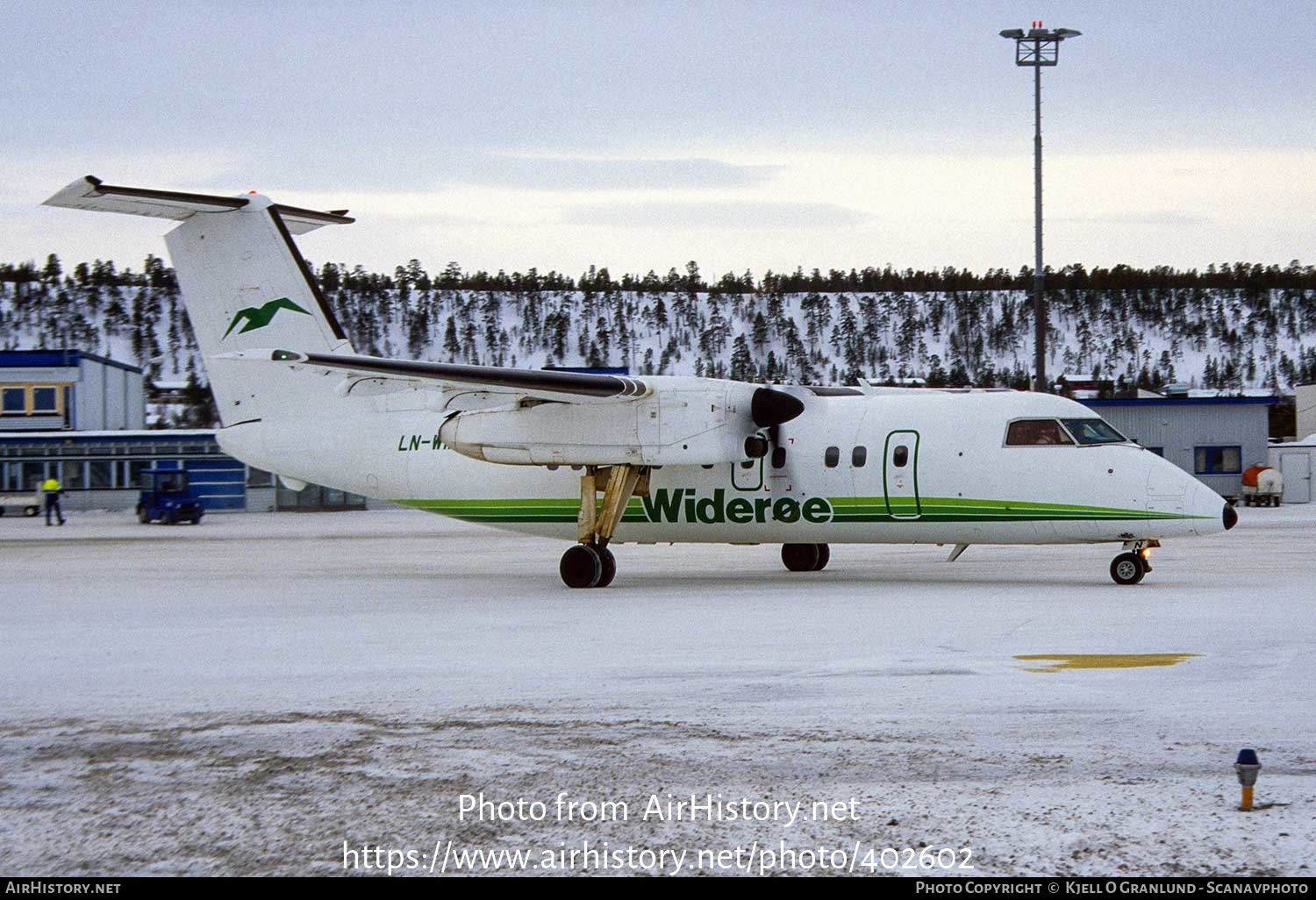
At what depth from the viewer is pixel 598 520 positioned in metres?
19.5

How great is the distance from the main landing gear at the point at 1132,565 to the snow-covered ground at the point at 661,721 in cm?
37

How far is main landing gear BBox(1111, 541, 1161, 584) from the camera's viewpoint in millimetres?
17531

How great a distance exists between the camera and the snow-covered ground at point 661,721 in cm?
618

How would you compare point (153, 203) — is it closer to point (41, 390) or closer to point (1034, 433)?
point (1034, 433)

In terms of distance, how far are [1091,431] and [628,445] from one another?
6.30 metres

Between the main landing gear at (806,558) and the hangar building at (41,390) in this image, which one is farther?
the hangar building at (41,390)

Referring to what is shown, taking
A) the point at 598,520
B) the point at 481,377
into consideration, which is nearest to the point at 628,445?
the point at 598,520

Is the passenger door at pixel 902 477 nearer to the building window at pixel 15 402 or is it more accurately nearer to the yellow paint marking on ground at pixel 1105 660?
the yellow paint marking on ground at pixel 1105 660

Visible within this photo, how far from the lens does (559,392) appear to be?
60.1 feet

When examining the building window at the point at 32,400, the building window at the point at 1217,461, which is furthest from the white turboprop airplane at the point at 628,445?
the building window at the point at 32,400

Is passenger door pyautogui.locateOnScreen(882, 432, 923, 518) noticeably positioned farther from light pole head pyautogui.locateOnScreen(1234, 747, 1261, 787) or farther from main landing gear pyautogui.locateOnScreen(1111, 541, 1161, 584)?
light pole head pyautogui.locateOnScreen(1234, 747, 1261, 787)

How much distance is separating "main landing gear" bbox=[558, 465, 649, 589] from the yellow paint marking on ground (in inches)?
338

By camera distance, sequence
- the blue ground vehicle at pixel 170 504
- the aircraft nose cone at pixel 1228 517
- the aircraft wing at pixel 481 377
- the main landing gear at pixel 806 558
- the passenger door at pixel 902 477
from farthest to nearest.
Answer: the blue ground vehicle at pixel 170 504 → the main landing gear at pixel 806 558 → the passenger door at pixel 902 477 → the aircraft wing at pixel 481 377 → the aircraft nose cone at pixel 1228 517

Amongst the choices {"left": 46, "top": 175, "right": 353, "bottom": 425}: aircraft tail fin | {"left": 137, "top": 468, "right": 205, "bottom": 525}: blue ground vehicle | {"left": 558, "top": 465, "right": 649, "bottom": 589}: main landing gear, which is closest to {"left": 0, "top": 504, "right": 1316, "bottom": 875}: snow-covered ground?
{"left": 558, "top": 465, "right": 649, "bottom": 589}: main landing gear
